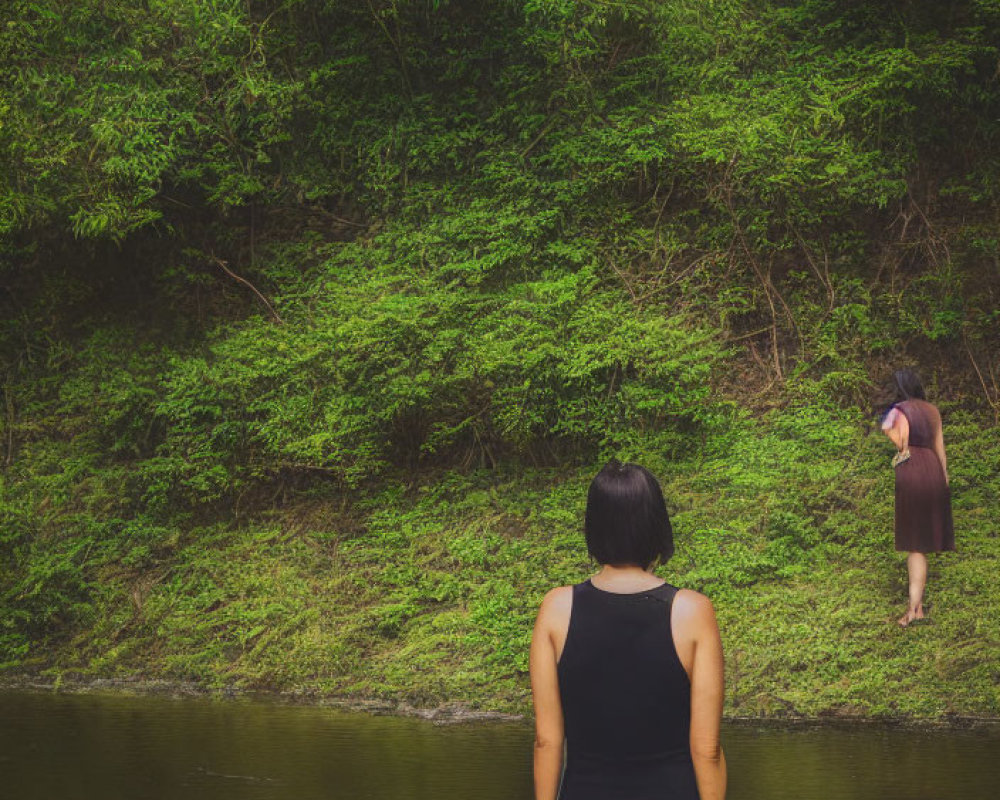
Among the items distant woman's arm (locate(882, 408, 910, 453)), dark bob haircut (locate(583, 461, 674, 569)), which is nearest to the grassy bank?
distant woman's arm (locate(882, 408, 910, 453))

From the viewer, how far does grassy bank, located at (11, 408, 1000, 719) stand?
7.64 metres

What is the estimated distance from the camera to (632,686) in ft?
7.60

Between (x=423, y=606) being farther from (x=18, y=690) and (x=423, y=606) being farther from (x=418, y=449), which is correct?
(x=18, y=690)

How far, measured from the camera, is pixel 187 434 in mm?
10805

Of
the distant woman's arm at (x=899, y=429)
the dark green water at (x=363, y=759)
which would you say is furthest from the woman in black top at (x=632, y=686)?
the distant woman's arm at (x=899, y=429)

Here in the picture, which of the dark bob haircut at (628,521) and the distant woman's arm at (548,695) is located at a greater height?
the dark bob haircut at (628,521)

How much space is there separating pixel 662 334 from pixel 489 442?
217cm

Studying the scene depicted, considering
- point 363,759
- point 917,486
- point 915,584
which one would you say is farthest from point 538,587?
point 917,486

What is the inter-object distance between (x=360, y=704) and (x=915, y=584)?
4.53 metres

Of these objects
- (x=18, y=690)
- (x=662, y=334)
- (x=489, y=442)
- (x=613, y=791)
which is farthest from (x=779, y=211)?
(x=613, y=791)

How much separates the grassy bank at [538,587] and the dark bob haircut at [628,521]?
17.3 feet

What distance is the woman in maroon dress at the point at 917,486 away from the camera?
309 inches

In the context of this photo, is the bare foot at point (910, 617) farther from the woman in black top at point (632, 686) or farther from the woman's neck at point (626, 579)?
the woman's neck at point (626, 579)

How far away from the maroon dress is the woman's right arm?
6.15 meters
